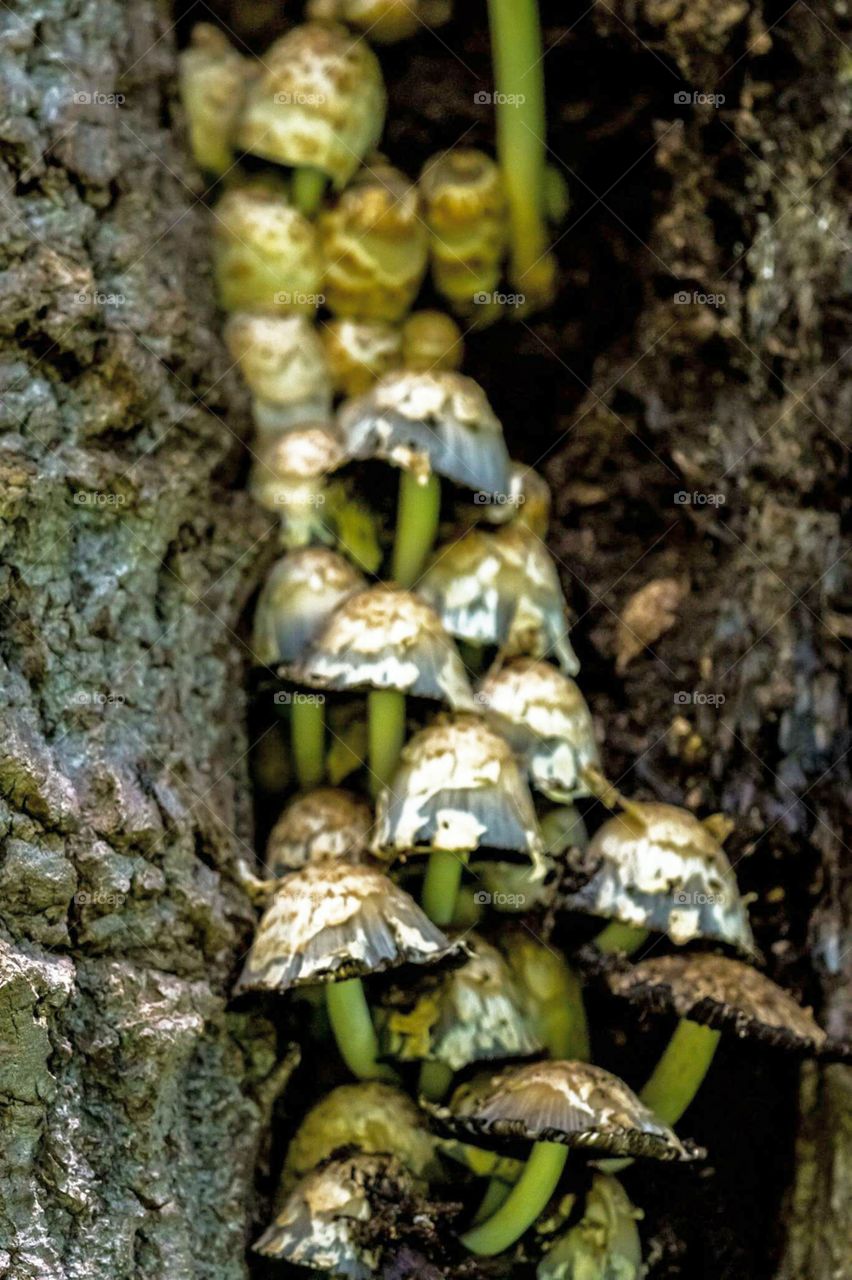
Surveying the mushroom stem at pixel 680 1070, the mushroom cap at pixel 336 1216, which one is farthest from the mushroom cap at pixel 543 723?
the mushroom cap at pixel 336 1216

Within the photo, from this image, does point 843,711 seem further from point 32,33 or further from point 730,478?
point 32,33

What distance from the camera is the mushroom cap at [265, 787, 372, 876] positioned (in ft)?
9.09

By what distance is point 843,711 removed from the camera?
10.7 ft

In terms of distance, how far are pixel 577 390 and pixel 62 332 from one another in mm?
1347

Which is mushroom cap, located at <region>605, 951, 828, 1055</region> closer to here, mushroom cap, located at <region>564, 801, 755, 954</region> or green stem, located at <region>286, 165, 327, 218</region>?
mushroom cap, located at <region>564, 801, 755, 954</region>

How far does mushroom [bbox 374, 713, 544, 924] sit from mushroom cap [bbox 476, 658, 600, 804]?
4.5 inches

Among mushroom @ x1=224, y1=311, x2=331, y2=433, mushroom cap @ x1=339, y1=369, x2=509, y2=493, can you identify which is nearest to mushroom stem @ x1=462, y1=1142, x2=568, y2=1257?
mushroom cap @ x1=339, y1=369, x2=509, y2=493

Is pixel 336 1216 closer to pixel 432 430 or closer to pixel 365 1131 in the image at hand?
pixel 365 1131

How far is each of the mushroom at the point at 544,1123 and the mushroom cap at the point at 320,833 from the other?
56 centimetres

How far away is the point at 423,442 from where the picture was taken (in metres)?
2.78

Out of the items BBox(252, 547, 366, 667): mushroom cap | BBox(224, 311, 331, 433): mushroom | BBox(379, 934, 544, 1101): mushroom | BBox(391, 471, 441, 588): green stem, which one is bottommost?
BBox(379, 934, 544, 1101): mushroom

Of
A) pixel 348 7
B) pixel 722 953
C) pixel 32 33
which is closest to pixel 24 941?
pixel 722 953

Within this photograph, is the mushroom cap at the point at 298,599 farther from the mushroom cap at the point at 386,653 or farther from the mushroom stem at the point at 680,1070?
the mushroom stem at the point at 680,1070

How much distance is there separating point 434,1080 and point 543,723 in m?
0.80
